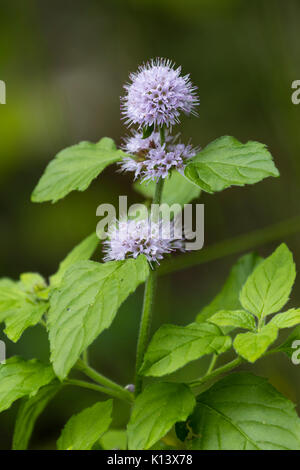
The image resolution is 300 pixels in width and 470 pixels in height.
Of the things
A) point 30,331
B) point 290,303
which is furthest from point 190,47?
point 30,331

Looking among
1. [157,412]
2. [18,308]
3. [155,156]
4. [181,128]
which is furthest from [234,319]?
[181,128]

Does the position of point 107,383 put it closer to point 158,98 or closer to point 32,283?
point 32,283

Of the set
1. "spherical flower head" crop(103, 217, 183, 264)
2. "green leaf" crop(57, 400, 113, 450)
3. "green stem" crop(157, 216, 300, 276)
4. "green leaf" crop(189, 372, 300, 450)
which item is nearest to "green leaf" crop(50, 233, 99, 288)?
"spherical flower head" crop(103, 217, 183, 264)

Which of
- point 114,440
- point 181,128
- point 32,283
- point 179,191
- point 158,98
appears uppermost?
point 181,128

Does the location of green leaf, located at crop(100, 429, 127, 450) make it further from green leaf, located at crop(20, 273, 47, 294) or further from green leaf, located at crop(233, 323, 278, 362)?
green leaf, located at crop(233, 323, 278, 362)

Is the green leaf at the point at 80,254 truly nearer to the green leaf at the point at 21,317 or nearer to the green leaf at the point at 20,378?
the green leaf at the point at 21,317

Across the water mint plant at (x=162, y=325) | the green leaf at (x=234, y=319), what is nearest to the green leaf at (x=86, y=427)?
the water mint plant at (x=162, y=325)
